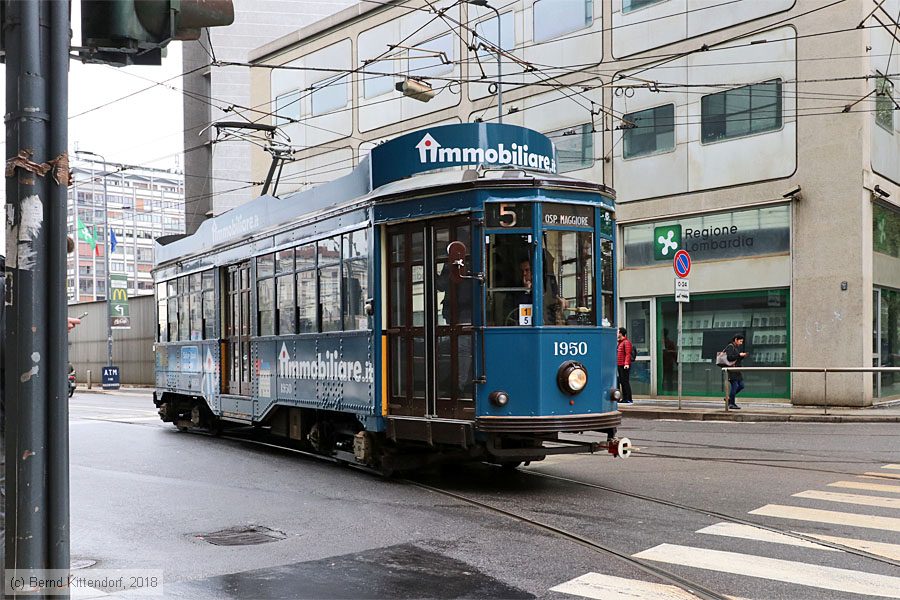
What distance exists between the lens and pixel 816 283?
20125 millimetres

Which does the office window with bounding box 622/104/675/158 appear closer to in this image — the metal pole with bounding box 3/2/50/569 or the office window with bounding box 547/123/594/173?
the office window with bounding box 547/123/594/173

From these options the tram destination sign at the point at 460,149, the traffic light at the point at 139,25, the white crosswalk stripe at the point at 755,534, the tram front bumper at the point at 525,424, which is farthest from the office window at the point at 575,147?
the traffic light at the point at 139,25

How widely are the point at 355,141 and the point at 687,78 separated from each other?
1387 centimetres

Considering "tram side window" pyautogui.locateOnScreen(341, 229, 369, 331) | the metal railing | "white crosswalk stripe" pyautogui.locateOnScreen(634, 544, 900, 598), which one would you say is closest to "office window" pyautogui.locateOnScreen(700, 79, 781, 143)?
the metal railing

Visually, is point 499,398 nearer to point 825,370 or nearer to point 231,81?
point 825,370

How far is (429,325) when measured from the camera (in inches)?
394

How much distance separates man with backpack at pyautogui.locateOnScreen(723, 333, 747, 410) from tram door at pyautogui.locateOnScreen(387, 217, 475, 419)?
1115cm

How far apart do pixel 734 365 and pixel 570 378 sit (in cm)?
1216

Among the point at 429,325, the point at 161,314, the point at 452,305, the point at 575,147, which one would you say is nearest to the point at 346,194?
the point at 429,325

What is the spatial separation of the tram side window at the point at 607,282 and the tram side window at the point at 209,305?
7.80 m

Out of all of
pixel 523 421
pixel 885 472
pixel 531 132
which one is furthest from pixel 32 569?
pixel 885 472

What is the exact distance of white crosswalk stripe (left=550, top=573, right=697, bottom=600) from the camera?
5711 mm

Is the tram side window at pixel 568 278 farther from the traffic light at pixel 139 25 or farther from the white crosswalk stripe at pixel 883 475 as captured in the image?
the traffic light at pixel 139 25

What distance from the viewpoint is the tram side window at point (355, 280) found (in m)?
10.8
